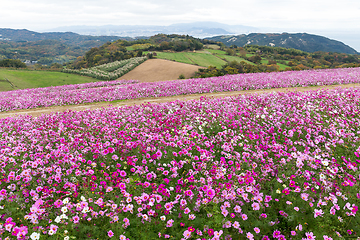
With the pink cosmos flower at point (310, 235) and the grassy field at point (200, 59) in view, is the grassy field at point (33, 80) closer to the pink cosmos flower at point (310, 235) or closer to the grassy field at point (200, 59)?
the grassy field at point (200, 59)

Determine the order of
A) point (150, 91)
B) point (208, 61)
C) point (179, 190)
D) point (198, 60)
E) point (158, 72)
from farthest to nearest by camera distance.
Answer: point (198, 60) → point (208, 61) → point (158, 72) → point (150, 91) → point (179, 190)

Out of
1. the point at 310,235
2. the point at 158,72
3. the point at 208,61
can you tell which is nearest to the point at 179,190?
the point at 310,235

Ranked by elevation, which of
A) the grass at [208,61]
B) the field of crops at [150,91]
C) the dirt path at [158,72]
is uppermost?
the grass at [208,61]

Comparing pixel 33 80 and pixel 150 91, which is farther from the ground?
pixel 33 80

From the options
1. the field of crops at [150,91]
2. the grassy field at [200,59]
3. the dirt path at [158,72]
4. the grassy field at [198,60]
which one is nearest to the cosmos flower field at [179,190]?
the field of crops at [150,91]

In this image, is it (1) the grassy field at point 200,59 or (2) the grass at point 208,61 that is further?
(1) the grassy field at point 200,59

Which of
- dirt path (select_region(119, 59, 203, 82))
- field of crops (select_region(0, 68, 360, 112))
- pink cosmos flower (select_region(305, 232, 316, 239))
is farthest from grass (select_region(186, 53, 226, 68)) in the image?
pink cosmos flower (select_region(305, 232, 316, 239))

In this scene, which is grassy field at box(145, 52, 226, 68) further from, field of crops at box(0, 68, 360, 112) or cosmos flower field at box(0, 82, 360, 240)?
cosmos flower field at box(0, 82, 360, 240)

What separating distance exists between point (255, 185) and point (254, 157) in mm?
1308

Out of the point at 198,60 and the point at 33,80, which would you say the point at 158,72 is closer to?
the point at 198,60

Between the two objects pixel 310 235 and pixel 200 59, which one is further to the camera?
pixel 200 59

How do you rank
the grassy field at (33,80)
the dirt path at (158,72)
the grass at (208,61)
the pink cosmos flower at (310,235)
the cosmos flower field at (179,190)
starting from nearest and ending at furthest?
the pink cosmos flower at (310,235) → the cosmos flower field at (179,190) → the grassy field at (33,80) → the dirt path at (158,72) → the grass at (208,61)

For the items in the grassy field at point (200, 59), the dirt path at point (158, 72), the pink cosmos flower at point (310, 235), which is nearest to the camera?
the pink cosmos flower at point (310, 235)

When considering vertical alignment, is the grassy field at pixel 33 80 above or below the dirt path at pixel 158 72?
below
